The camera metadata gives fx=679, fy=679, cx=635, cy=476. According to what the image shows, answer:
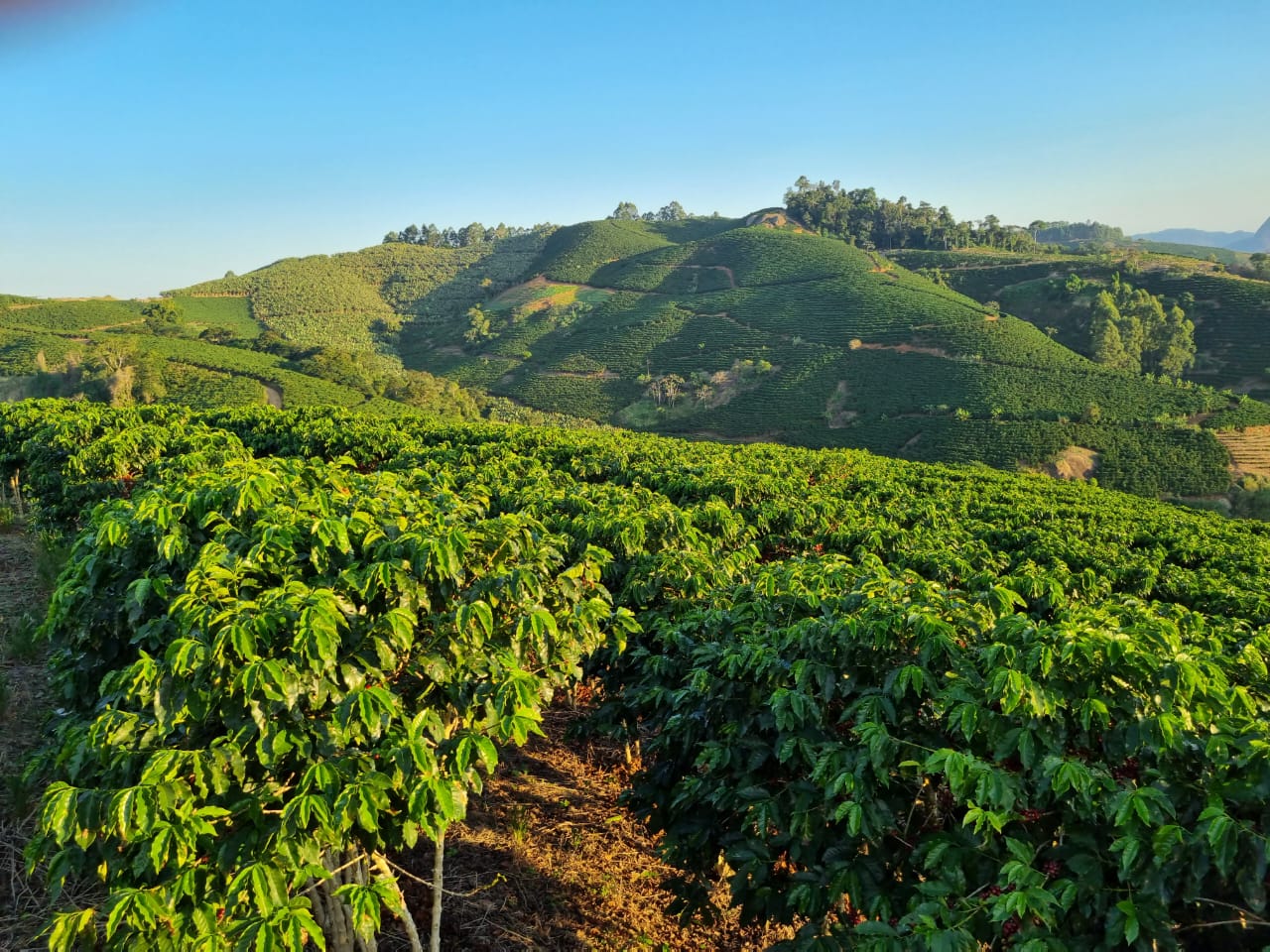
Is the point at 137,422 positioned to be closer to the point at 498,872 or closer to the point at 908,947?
the point at 498,872

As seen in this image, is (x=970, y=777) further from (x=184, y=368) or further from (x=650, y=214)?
(x=650, y=214)

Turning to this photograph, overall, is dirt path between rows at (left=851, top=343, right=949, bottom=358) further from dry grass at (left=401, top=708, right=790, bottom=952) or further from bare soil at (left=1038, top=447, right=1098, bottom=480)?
dry grass at (left=401, top=708, right=790, bottom=952)

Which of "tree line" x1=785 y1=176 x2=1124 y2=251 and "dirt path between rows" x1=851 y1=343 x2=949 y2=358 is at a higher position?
"tree line" x1=785 y1=176 x2=1124 y2=251

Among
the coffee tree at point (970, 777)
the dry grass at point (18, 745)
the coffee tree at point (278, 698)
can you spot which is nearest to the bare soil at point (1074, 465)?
the coffee tree at point (970, 777)

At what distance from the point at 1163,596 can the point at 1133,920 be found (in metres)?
11.7

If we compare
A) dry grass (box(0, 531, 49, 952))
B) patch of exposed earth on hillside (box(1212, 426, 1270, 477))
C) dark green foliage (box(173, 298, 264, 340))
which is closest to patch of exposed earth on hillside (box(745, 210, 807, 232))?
patch of exposed earth on hillside (box(1212, 426, 1270, 477))

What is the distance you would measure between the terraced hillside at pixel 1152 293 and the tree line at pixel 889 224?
8398 millimetres

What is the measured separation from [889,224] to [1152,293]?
44.3 metres

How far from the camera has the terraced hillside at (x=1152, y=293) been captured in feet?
204

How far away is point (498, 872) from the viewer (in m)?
5.51

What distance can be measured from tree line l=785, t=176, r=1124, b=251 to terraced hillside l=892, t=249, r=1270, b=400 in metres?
8.40

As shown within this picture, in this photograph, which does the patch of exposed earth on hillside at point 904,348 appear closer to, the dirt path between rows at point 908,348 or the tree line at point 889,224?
the dirt path between rows at point 908,348

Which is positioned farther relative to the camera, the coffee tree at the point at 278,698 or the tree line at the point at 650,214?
the tree line at the point at 650,214

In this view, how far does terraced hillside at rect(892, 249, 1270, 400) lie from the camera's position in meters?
62.3
